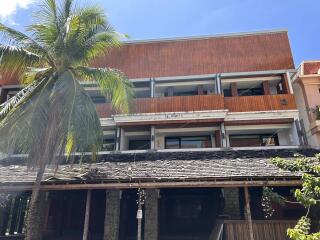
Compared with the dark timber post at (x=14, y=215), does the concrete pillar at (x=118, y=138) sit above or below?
above

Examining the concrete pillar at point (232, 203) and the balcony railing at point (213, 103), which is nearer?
the concrete pillar at point (232, 203)

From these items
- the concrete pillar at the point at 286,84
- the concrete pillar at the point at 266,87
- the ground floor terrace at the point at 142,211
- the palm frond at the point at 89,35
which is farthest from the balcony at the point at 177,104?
the palm frond at the point at 89,35

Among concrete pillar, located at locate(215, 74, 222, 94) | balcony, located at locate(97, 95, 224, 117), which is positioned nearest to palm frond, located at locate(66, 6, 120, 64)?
balcony, located at locate(97, 95, 224, 117)

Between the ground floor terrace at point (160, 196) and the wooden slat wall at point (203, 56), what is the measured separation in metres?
5.27

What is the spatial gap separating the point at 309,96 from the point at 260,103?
124 inches

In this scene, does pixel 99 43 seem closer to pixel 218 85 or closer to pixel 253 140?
pixel 218 85

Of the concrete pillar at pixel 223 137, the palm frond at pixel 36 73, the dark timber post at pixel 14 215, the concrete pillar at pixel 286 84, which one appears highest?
the concrete pillar at pixel 286 84

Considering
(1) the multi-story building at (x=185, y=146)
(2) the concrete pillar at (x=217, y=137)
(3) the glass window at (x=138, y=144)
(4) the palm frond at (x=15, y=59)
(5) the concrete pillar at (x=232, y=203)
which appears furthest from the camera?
(3) the glass window at (x=138, y=144)

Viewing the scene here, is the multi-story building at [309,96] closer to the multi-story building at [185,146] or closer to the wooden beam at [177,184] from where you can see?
the multi-story building at [185,146]

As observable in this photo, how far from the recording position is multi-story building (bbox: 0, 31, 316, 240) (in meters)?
11.0

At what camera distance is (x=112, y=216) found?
12734 millimetres

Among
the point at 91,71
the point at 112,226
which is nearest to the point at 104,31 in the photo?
the point at 91,71

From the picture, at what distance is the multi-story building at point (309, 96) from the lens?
16.0 metres

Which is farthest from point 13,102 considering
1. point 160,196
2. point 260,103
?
point 260,103
